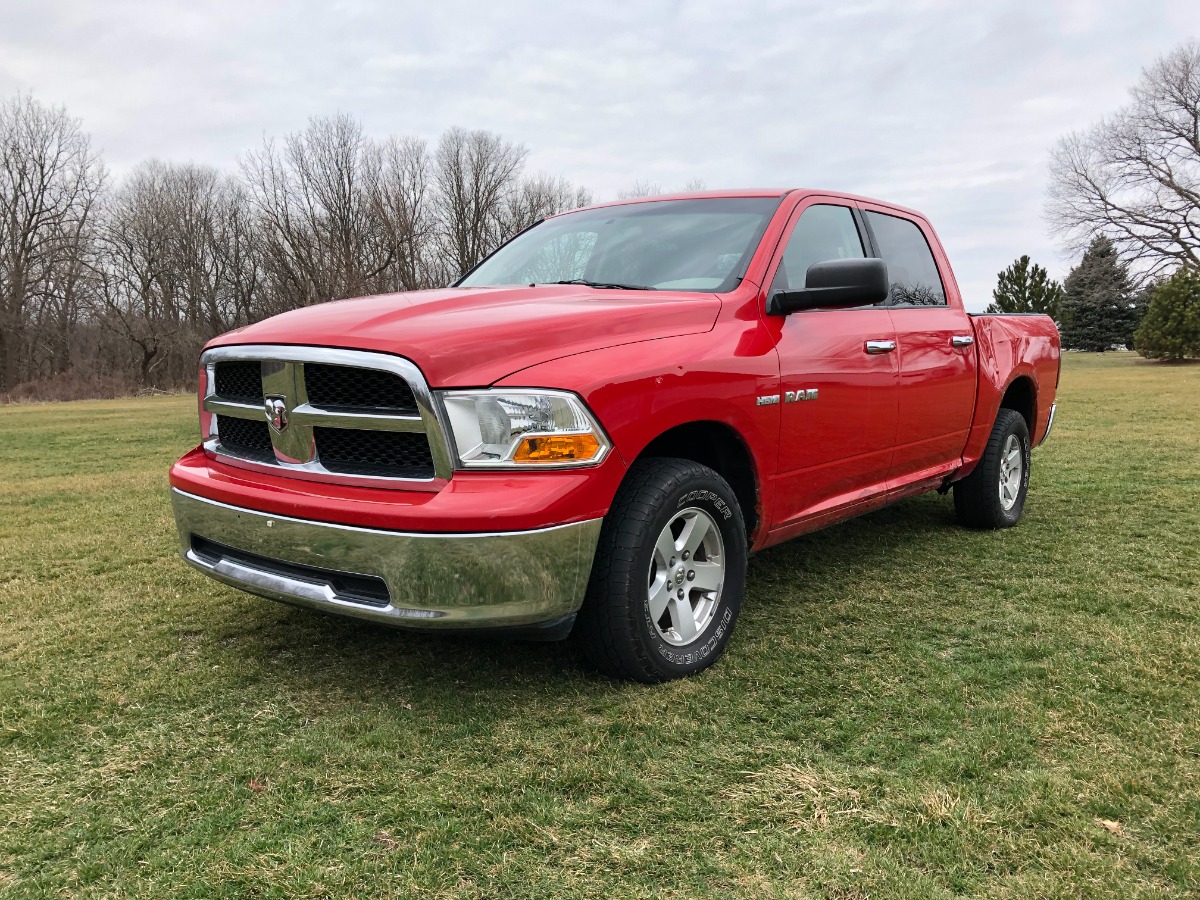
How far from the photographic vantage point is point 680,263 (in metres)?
3.62

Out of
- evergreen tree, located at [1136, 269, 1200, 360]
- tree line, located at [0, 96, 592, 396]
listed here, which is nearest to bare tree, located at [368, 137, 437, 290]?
tree line, located at [0, 96, 592, 396]

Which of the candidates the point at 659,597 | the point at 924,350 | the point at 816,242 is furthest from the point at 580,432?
the point at 924,350

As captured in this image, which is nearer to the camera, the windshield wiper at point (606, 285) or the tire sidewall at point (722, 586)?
the tire sidewall at point (722, 586)

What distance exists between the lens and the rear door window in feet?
14.5

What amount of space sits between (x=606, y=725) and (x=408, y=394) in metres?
1.20

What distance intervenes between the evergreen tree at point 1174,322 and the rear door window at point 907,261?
3124cm

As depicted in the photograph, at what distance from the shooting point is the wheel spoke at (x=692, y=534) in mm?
3000

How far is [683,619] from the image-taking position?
9.95ft

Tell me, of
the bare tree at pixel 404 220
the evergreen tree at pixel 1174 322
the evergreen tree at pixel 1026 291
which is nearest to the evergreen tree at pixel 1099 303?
the evergreen tree at pixel 1026 291

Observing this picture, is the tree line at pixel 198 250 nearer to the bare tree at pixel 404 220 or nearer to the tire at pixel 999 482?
the bare tree at pixel 404 220

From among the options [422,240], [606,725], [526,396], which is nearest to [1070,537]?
[606,725]

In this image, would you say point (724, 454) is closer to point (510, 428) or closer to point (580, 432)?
point (580, 432)

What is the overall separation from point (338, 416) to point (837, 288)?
1.93 m

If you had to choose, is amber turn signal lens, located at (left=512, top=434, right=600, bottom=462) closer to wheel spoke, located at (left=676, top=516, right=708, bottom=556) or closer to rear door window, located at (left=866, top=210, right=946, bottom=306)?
wheel spoke, located at (left=676, top=516, right=708, bottom=556)
